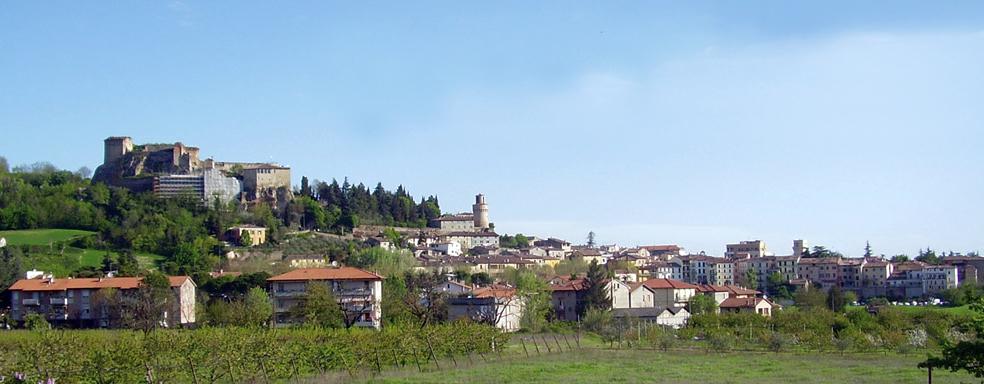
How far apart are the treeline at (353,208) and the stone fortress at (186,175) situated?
11.4 ft

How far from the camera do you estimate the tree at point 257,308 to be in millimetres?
51472

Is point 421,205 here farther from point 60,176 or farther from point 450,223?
point 60,176

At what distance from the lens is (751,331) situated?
1900 inches

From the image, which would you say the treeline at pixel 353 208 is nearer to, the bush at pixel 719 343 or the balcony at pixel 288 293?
the balcony at pixel 288 293

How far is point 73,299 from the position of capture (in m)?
62.0

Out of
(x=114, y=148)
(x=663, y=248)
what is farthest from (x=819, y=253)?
(x=114, y=148)

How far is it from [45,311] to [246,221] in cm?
4024

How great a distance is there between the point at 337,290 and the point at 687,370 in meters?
30.3

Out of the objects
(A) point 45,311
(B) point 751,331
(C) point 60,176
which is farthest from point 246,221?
(B) point 751,331

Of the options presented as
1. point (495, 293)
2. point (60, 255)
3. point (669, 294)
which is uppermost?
point (60, 255)

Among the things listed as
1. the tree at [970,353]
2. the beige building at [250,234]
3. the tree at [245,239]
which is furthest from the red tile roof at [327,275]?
the tree at [970,353]

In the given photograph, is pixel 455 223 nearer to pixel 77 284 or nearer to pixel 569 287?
pixel 569 287

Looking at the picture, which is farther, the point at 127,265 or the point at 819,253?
the point at 819,253

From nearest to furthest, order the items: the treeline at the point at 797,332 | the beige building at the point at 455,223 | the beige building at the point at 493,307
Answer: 1. the treeline at the point at 797,332
2. the beige building at the point at 493,307
3. the beige building at the point at 455,223
